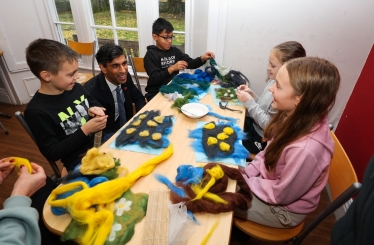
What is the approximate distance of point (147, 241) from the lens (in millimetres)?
696

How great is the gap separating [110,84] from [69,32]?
2411 millimetres

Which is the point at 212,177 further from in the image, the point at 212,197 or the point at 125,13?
the point at 125,13

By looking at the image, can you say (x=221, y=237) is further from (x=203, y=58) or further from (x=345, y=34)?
(x=345, y=34)

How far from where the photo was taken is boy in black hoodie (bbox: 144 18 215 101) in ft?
6.77

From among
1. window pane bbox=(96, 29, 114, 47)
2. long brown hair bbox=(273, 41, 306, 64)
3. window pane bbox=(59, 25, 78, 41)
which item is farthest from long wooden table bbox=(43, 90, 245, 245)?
window pane bbox=(59, 25, 78, 41)

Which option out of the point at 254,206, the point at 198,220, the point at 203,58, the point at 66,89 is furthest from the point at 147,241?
the point at 203,58

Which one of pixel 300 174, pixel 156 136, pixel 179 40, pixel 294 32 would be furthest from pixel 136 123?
pixel 179 40

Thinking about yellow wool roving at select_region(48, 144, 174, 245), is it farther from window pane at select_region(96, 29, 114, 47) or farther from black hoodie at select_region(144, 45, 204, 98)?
window pane at select_region(96, 29, 114, 47)

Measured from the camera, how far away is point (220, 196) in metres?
0.85

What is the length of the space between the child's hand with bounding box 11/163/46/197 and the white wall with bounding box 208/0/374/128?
6.74ft

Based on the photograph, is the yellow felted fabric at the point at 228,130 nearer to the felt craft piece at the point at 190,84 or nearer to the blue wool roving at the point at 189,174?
the blue wool roving at the point at 189,174

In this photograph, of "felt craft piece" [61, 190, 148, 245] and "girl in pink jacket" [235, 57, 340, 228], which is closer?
"felt craft piece" [61, 190, 148, 245]

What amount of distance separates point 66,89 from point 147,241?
1.09 meters

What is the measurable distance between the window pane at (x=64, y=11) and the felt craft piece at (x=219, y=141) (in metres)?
3.15
